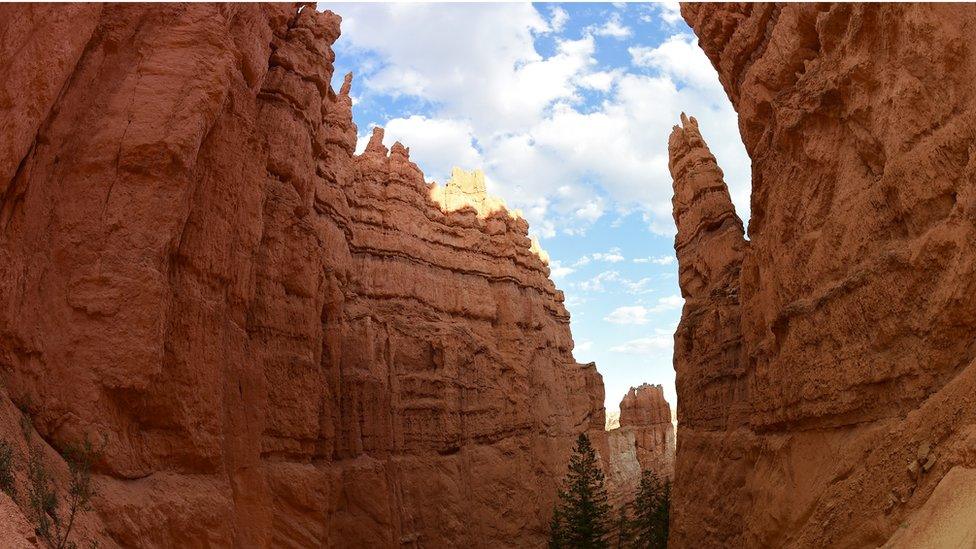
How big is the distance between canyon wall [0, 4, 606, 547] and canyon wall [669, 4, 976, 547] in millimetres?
11612

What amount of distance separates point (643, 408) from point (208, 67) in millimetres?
66090

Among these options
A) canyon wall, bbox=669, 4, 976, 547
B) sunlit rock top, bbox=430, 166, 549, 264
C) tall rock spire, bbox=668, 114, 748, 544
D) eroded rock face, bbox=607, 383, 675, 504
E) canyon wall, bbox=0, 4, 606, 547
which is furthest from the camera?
eroded rock face, bbox=607, 383, 675, 504

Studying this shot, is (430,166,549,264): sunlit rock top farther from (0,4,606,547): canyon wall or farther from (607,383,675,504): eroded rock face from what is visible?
(607,383,675,504): eroded rock face

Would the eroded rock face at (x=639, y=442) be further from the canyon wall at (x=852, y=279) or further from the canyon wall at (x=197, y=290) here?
the canyon wall at (x=852, y=279)

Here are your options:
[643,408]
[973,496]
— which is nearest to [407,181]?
[973,496]

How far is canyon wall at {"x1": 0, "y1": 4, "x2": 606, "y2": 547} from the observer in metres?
10.8

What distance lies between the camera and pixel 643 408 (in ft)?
239

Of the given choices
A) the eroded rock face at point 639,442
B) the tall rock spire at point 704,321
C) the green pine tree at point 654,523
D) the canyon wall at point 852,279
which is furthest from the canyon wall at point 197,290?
the eroded rock face at point 639,442

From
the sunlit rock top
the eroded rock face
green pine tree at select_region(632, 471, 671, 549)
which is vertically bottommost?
green pine tree at select_region(632, 471, 671, 549)

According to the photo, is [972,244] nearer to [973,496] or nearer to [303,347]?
[973,496]

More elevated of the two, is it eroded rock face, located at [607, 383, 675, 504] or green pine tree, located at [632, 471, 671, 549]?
eroded rock face, located at [607, 383, 675, 504]

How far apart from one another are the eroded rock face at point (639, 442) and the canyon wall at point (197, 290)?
87.7ft

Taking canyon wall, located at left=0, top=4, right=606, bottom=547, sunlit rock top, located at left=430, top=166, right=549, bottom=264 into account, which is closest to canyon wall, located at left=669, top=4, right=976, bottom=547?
canyon wall, located at left=0, top=4, right=606, bottom=547

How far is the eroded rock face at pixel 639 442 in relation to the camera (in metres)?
54.2
